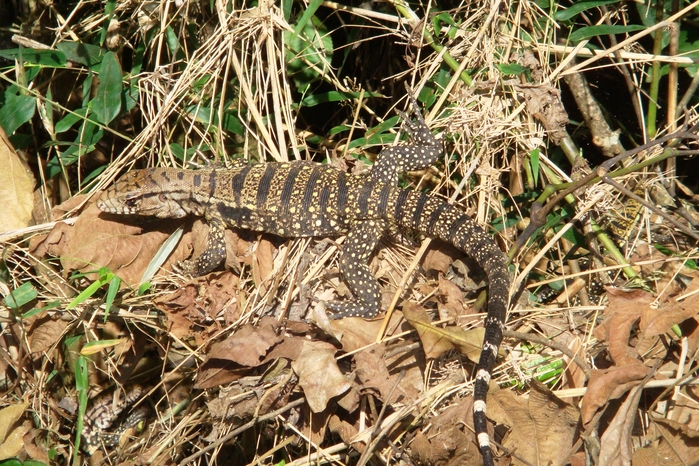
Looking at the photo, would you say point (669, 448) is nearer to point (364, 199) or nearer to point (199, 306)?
point (364, 199)

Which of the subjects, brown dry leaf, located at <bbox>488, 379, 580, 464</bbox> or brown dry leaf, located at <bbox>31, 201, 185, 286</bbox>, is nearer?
brown dry leaf, located at <bbox>488, 379, 580, 464</bbox>

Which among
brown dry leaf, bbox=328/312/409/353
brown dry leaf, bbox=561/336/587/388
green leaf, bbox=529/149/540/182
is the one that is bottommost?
brown dry leaf, bbox=561/336/587/388

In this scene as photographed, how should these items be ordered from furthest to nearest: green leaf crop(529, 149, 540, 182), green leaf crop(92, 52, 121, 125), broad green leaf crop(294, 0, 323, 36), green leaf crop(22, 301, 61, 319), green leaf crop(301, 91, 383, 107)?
green leaf crop(301, 91, 383, 107)
green leaf crop(92, 52, 121, 125)
broad green leaf crop(294, 0, 323, 36)
green leaf crop(529, 149, 540, 182)
green leaf crop(22, 301, 61, 319)

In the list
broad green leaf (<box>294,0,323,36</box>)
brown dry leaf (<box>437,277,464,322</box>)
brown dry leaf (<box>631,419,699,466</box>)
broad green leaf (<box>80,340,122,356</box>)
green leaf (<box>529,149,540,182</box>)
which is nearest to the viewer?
brown dry leaf (<box>631,419,699,466</box>)

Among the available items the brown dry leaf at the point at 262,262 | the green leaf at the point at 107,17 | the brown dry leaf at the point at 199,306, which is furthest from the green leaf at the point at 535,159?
the green leaf at the point at 107,17

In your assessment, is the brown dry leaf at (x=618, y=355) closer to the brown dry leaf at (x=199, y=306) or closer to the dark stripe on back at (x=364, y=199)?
Answer: the dark stripe on back at (x=364, y=199)

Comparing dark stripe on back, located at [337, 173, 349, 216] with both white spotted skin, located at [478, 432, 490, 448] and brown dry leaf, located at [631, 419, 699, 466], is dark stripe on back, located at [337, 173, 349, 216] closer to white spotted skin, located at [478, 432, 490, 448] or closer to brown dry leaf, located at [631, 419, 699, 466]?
white spotted skin, located at [478, 432, 490, 448]

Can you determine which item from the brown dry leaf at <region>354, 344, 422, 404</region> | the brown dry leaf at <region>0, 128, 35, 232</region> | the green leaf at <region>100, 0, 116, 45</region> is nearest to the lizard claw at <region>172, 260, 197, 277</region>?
the brown dry leaf at <region>0, 128, 35, 232</region>
